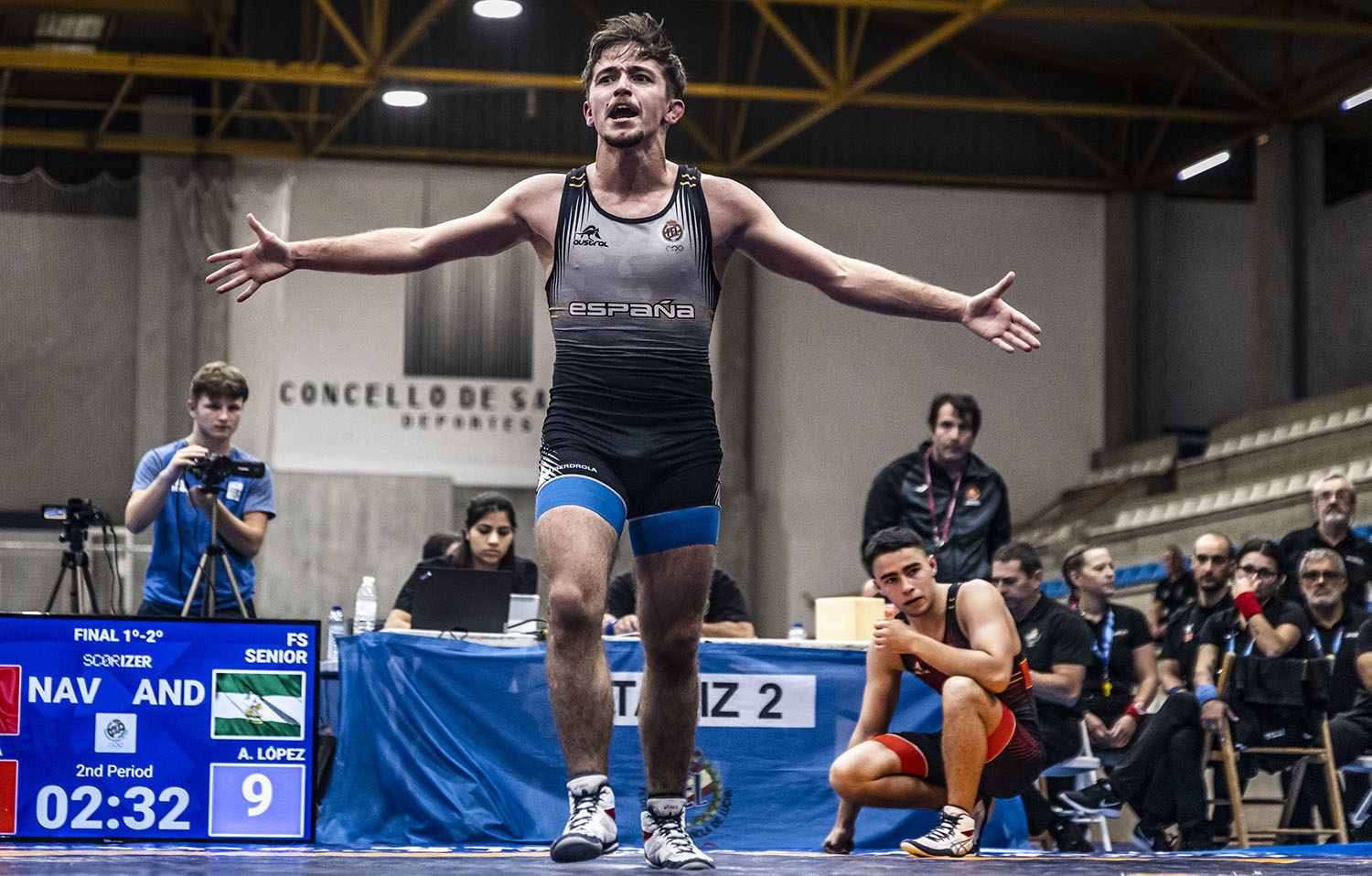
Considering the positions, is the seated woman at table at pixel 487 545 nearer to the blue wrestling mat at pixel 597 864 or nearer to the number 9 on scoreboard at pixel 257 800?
the number 9 on scoreboard at pixel 257 800

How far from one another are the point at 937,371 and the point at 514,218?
14396 mm

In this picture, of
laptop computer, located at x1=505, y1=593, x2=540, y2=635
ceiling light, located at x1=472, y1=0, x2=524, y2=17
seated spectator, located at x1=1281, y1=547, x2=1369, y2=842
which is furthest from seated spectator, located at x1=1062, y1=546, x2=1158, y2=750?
ceiling light, located at x1=472, y1=0, x2=524, y2=17

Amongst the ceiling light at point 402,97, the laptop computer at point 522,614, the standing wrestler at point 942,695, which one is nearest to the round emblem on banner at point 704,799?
the standing wrestler at point 942,695

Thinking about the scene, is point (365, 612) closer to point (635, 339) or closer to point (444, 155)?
point (635, 339)

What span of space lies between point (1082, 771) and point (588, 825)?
155 inches

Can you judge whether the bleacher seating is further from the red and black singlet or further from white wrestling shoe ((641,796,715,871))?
white wrestling shoe ((641,796,715,871))

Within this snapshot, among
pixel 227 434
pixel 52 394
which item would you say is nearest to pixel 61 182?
pixel 52 394

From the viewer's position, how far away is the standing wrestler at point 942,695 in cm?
524

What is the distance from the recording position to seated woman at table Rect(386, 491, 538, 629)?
6.56 meters

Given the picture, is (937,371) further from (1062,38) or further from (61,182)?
(61,182)

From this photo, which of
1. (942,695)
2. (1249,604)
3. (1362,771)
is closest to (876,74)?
(1249,604)

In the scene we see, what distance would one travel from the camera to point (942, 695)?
5.36 metres

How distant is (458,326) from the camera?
16.8 m

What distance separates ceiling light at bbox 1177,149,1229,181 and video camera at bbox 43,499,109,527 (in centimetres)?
1367
